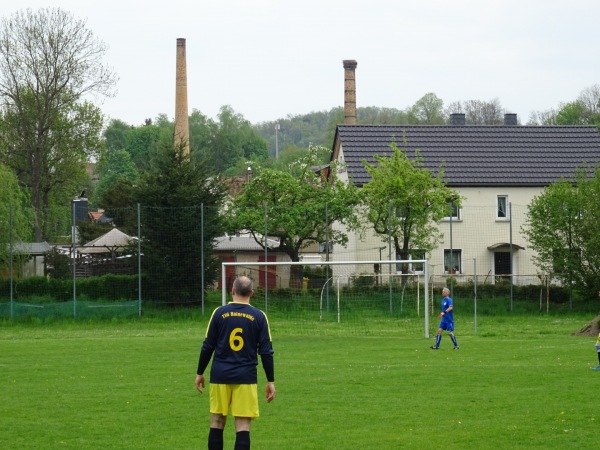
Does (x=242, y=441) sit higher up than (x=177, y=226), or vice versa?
(x=177, y=226)

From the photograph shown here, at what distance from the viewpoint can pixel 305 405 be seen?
15250 mm

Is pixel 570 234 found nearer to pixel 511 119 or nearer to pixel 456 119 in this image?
pixel 456 119

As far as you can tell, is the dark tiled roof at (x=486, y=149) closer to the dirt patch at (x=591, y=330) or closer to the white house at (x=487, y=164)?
the white house at (x=487, y=164)

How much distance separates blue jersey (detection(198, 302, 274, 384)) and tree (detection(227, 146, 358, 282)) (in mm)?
28336

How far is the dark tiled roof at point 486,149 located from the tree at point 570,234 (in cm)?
1355

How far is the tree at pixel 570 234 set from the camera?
38062mm

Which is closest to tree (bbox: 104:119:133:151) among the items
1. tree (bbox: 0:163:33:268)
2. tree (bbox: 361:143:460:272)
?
tree (bbox: 0:163:33:268)

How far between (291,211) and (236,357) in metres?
31.3

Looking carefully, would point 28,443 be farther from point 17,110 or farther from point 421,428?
point 17,110

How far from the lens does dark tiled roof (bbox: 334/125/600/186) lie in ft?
176

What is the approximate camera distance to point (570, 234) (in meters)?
38.9

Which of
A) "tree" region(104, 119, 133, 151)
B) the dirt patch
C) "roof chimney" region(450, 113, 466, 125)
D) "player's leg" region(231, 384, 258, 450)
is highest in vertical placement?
"tree" region(104, 119, 133, 151)

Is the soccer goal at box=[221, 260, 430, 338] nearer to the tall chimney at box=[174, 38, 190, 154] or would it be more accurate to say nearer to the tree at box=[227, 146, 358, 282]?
the tree at box=[227, 146, 358, 282]

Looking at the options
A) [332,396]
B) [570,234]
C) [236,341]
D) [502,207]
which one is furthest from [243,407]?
[502,207]
